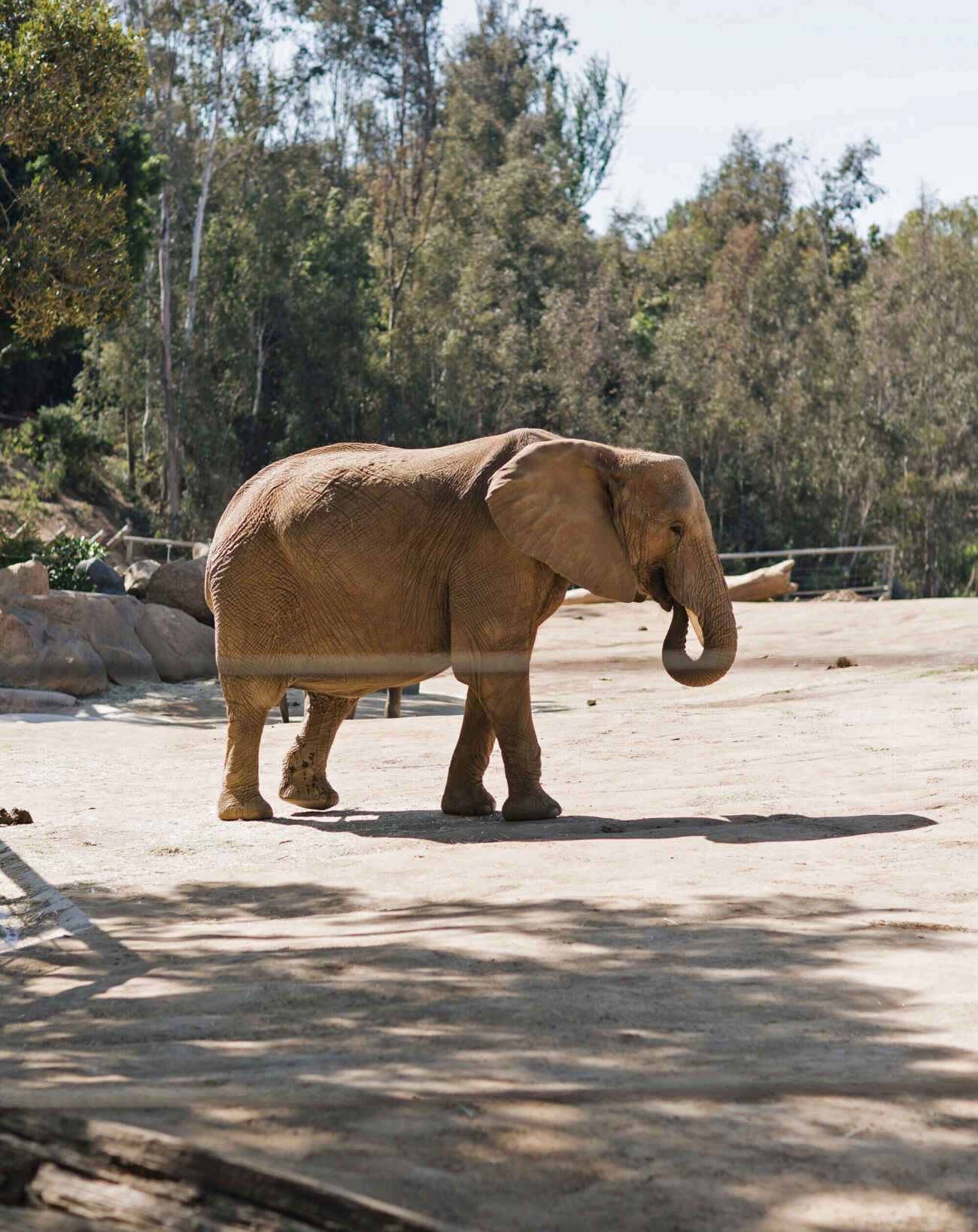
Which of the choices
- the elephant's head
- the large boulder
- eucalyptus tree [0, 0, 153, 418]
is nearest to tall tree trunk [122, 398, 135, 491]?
eucalyptus tree [0, 0, 153, 418]

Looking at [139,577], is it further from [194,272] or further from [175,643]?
[194,272]

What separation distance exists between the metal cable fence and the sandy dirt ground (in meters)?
20.5

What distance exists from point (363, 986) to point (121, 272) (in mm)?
13836

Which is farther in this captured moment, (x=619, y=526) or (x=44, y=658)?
(x=44, y=658)

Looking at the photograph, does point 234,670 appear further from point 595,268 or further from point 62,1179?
point 595,268

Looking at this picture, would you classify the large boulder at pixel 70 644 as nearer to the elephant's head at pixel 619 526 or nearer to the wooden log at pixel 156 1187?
the elephant's head at pixel 619 526

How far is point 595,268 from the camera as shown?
42000 mm

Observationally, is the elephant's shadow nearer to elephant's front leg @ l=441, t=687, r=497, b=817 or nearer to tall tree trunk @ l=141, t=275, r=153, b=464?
elephant's front leg @ l=441, t=687, r=497, b=817

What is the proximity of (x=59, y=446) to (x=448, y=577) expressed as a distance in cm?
2507

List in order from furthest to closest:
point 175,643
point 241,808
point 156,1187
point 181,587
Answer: point 181,587
point 175,643
point 241,808
point 156,1187

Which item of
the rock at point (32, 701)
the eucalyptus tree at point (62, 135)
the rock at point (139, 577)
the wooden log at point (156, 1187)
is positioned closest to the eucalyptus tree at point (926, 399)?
the rock at point (139, 577)

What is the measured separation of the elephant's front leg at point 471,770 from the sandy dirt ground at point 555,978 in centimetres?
12

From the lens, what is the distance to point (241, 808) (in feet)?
24.1

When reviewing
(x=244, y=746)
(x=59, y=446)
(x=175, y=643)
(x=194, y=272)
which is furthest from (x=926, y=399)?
(x=244, y=746)
